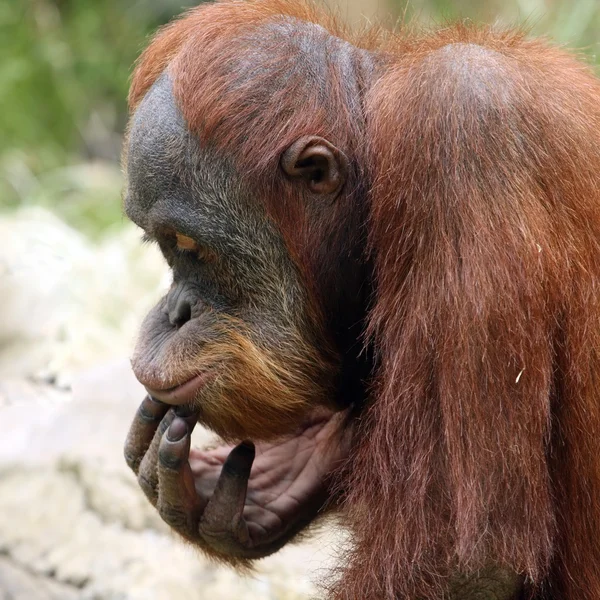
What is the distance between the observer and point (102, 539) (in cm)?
396

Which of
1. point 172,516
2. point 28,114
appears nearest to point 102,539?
point 172,516

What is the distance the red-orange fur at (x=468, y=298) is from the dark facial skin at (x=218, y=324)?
0.09m

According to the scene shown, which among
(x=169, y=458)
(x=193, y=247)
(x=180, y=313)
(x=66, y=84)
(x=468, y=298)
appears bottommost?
(x=66, y=84)

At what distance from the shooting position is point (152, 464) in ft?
10.0

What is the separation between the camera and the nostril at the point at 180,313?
9.39 ft

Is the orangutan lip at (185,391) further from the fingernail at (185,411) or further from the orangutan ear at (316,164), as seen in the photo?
the orangutan ear at (316,164)

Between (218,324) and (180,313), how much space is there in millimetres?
132

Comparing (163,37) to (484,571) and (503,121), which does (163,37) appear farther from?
(484,571)

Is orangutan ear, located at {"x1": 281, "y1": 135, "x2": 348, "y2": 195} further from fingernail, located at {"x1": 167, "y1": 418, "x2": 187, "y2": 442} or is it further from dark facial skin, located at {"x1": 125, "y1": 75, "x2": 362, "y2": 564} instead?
A: fingernail, located at {"x1": 167, "y1": 418, "x2": 187, "y2": 442}

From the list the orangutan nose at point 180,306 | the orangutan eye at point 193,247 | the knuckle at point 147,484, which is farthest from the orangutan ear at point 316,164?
the knuckle at point 147,484

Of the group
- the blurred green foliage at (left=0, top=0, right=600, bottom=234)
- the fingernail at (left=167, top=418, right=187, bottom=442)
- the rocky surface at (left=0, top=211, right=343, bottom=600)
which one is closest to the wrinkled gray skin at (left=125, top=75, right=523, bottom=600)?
the fingernail at (left=167, top=418, right=187, bottom=442)

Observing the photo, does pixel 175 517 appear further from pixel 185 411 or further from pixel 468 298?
pixel 468 298

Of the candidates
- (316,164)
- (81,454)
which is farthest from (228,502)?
(81,454)

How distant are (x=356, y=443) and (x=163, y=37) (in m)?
1.37
